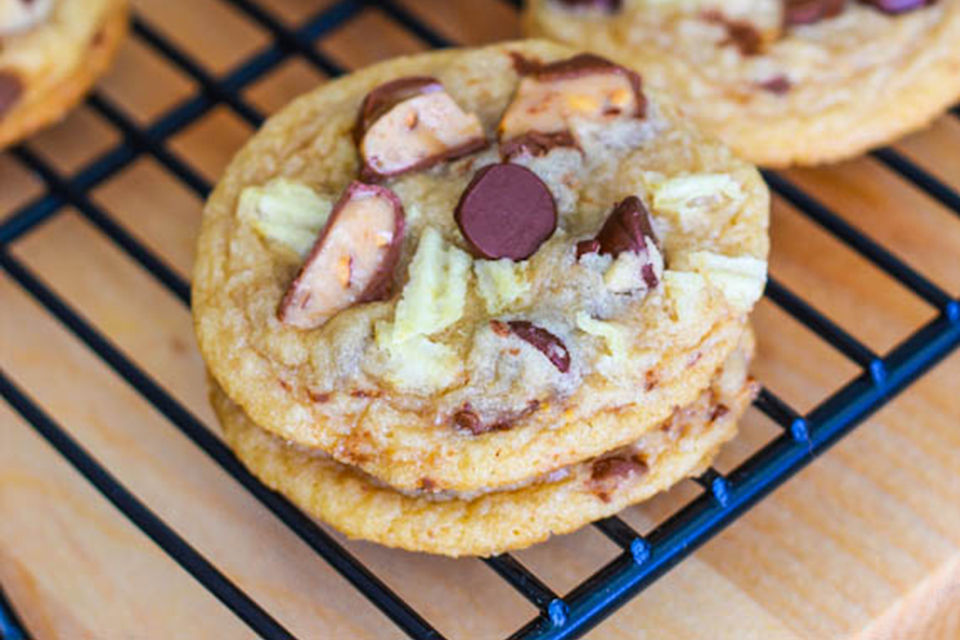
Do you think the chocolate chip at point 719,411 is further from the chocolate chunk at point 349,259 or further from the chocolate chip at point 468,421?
the chocolate chunk at point 349,259

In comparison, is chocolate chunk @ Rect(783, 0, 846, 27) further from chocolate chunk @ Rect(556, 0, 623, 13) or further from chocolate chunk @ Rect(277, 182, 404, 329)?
chocolate chunk @ Rect(277, 182, 404, 329)

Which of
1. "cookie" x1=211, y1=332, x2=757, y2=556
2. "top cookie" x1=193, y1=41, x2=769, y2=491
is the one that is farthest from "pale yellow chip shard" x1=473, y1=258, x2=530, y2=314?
"cookie" x1=211, y1=332, x2=757, y2=556

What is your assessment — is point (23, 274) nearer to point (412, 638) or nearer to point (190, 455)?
point (190, 455)

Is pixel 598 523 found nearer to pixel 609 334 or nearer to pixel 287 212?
pixel 609 334

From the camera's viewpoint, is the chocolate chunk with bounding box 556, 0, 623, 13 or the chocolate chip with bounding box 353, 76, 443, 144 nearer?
the chocolate chip with bounding box 353, 76, 443, 144

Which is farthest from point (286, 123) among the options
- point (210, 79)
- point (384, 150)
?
point (210, 79)

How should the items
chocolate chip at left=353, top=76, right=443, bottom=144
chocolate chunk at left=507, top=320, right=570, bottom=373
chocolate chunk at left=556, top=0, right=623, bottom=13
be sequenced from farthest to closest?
chocolate chunk at left=556, top=0, right=623, bottom=13 → chocolate chip at left=353, top=76, right=443, bottom=144 → chocolate chunk at left=507, top=320, right=570, bottom=373

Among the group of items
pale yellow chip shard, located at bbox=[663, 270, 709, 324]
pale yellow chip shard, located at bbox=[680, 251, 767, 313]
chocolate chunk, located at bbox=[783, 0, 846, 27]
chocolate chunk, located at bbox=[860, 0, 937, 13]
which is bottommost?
pale yellow chip shard, located at bbox=[663, 270, 709, 324]

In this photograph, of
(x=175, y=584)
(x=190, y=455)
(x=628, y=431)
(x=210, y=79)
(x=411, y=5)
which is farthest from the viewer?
(x=411, y=5)
